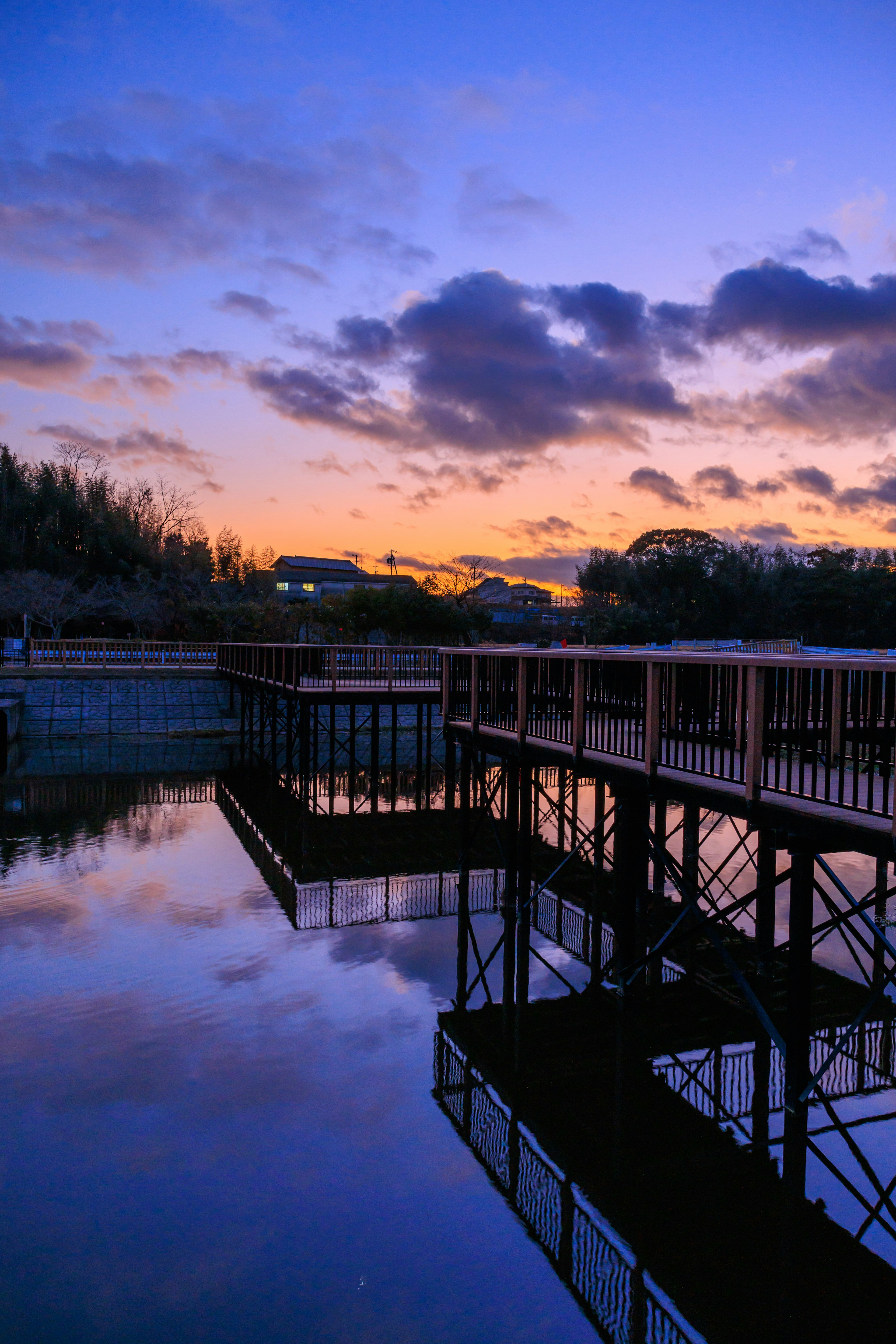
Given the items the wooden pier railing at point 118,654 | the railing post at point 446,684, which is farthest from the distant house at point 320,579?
the railing post at point 446,684

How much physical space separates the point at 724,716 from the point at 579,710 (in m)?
2.24

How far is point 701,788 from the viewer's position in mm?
6715

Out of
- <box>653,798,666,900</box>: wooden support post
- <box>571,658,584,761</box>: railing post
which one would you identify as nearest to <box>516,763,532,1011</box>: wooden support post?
<box>571,658,584,761</box>: railing post

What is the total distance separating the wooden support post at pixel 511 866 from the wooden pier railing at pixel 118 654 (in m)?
26.7

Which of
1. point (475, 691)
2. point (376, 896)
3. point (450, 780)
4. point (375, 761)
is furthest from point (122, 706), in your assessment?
point (475, 691)

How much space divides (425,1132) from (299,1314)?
1923 mm

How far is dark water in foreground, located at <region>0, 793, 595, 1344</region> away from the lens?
4.76 metres

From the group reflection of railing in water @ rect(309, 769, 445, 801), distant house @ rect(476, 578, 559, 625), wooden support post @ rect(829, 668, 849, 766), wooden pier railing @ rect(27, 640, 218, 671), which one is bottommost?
reflection of railing in water @ rect(309, 769, 445, 801)

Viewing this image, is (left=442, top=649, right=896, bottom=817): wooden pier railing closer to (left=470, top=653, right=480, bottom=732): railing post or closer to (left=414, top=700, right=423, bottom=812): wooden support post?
(left=470, top=653, right=480, bottom=732): railing post

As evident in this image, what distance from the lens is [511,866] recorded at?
1166 cm

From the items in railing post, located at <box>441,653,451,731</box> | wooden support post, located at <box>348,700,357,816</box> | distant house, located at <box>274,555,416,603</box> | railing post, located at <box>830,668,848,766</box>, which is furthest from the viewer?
distant house, located at <box>274,555,416,603</box>

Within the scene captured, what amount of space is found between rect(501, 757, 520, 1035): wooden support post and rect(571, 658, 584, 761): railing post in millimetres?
2373

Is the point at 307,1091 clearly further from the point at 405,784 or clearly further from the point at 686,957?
the point at 405,784

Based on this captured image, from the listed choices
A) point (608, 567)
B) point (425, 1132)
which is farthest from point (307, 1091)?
point (608, 567)
